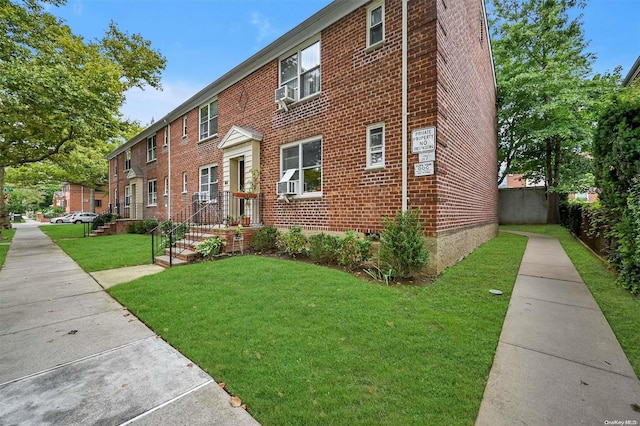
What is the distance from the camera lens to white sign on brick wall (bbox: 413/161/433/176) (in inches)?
220

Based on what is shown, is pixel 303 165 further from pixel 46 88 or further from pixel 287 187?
pixel 46 88

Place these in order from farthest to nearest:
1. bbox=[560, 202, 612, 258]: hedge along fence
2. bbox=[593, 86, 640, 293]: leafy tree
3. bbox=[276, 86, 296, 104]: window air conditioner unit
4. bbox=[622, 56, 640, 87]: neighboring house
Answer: bbox=[622, 56, 640, 87]: neighboring house, bbox=[276, 86, 296, 104]: window air conditioner unit, bbox=[560, 202, 612, 258]: hedge along fence, bbox=[593, 86, 640, 293]: leafy tree

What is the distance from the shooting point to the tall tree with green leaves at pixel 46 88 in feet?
29.9

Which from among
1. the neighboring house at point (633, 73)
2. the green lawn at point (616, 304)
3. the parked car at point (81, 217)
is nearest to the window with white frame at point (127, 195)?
the parked car at point (81, 217)

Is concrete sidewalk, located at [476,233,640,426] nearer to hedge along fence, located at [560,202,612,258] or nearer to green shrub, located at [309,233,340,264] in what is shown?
hedge along fence, located at [560,202,612,258]

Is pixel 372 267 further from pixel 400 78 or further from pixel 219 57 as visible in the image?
pixel 219 57

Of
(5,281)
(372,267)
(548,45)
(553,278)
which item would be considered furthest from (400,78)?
(548,45)

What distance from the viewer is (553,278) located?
5.50m

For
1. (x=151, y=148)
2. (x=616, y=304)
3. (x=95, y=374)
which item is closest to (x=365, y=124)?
(x=616, y=304)

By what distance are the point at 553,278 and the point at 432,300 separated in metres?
3.11

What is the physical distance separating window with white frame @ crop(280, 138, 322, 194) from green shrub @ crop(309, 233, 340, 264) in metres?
1.69

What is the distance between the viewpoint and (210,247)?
7.62 m

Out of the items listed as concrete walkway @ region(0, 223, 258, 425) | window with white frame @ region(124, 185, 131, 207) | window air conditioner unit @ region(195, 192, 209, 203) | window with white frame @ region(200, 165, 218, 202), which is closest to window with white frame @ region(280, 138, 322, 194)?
window with white frame @ region(200, 165, 218, 202)

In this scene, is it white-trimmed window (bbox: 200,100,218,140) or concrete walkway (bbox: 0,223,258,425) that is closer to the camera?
concrete walkway (bbox: 0,223,258,425)
